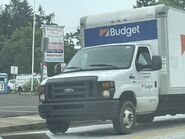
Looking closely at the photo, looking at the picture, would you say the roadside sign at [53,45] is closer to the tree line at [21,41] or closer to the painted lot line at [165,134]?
the painted lot line at [165,134]

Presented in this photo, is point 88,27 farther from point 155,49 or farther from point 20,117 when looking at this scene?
point 20,117

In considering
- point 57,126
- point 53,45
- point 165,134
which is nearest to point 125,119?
point 165,134

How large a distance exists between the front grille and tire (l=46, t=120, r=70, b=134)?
785mm

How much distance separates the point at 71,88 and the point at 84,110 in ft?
2.23

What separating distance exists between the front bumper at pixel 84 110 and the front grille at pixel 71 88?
0.20 meters

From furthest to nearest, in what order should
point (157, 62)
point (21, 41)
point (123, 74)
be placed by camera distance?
point (21, 41) → point (157, 62) → point (123, 74)

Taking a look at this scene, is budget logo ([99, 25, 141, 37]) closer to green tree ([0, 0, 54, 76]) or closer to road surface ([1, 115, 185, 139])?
road surface ([1, 115, 185, 139])

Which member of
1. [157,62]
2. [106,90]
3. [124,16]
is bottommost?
[106,90]

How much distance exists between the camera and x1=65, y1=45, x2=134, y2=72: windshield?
14711 millimetres

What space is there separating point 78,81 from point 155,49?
2.90 metres

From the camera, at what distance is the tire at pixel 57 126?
14.9 m

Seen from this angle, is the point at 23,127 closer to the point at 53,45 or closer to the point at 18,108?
the point at 53,45

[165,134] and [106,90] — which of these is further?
[165,134]

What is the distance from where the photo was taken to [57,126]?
1509 cm
